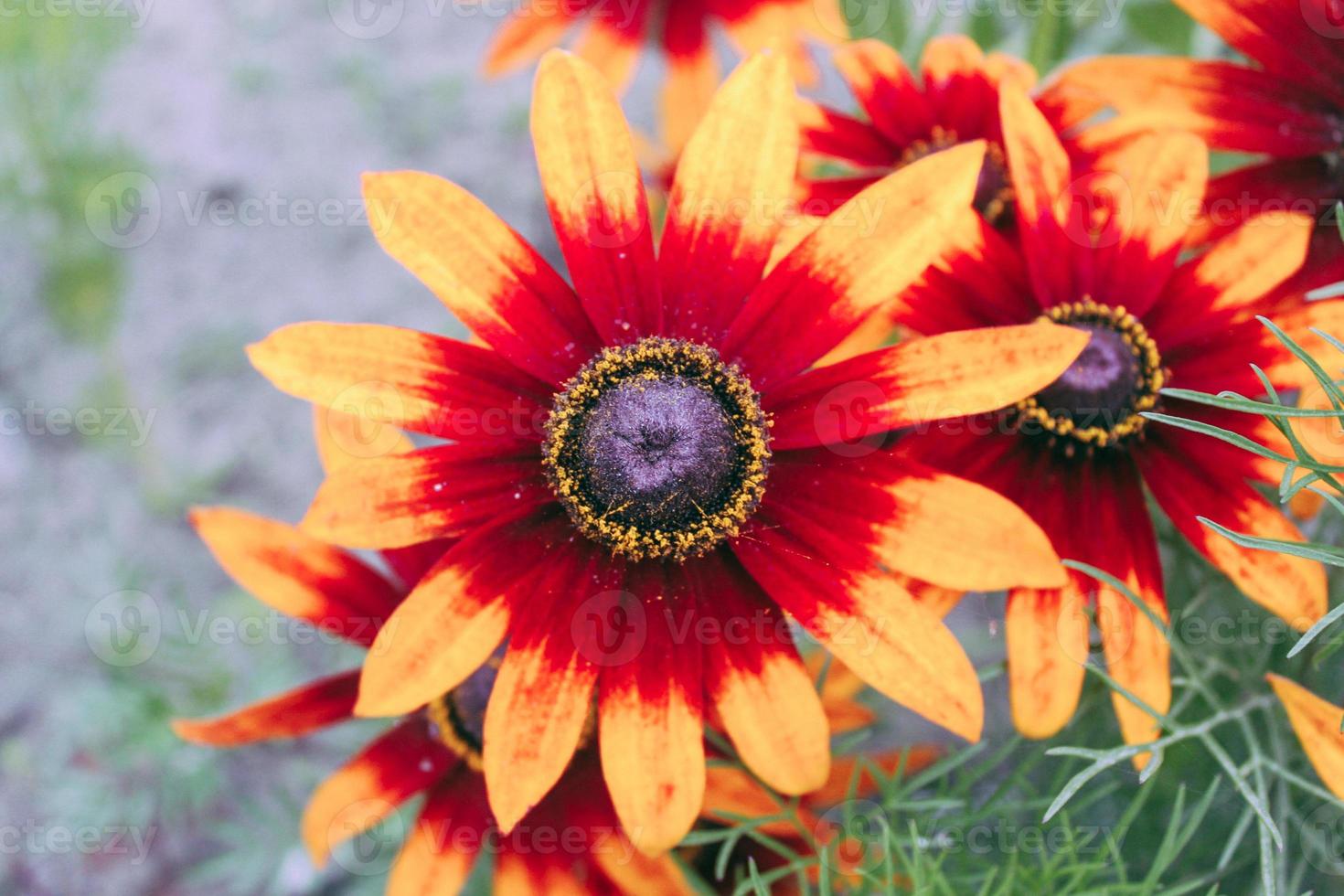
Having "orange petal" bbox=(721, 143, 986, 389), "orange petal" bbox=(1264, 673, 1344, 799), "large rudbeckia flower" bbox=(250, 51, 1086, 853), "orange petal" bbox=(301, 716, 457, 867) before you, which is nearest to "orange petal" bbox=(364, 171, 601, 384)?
"large rudbeckia flower" bbox=(250, 51, 1086, 853)

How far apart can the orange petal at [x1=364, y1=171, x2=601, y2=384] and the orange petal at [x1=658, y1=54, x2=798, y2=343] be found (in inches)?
4.0

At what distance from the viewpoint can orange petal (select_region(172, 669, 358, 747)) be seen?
1.20m

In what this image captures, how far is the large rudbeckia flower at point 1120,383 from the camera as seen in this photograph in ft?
3.22

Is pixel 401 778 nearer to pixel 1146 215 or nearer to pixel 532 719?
pixel 532 719

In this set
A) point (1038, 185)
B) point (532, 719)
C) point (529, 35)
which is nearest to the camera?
point (532, 719)

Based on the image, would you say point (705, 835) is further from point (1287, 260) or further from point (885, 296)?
point (1287, 260)

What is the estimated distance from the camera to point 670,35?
75.9 inches

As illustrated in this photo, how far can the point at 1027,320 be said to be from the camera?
1096mm

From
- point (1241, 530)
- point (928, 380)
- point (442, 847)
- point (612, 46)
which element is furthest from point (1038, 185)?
point (612, 46)

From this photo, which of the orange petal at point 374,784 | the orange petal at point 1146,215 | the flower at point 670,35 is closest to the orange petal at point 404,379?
the orange petal at point 374,784

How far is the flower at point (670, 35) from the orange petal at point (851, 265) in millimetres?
828

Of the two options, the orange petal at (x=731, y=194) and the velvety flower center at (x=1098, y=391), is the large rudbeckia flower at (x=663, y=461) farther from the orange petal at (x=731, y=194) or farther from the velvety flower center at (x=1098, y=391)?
the velvety flower center at (x=1098, y=391)

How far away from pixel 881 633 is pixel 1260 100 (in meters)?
0.67

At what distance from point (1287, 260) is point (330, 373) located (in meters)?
0.83
